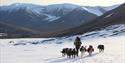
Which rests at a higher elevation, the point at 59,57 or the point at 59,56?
the point at 59,57

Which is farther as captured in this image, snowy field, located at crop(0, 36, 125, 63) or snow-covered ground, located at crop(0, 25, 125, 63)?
snow-covered ground, located at crop(0, 25, 125, 63)

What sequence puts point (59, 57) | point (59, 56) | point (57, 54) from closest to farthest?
point (59, 57)
point (59, 56)
point (57, 54)

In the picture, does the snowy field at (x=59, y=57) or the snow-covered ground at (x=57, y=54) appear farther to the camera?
the snow-covered ground at (x=57, y=54)

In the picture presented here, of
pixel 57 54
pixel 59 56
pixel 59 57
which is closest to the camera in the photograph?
pixel 59 57

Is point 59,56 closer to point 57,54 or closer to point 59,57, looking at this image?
point 59,57

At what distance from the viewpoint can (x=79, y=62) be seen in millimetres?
28344

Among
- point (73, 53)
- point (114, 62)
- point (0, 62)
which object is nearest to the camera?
point (114, 62)

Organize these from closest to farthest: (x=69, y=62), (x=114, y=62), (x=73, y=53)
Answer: (x=114, y=62), (x=69, y=62), (x=73, y=53)

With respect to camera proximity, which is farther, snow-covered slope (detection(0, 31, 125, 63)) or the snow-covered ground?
the snow-covered ground

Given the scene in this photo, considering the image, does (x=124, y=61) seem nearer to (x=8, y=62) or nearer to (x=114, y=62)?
(x=114, y=62)

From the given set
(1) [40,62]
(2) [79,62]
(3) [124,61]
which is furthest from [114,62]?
(1) [40,62]

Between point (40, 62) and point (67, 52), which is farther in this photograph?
point (67, 52)

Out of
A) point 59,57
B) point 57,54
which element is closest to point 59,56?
point 59,57

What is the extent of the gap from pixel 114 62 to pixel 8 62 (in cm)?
1087
